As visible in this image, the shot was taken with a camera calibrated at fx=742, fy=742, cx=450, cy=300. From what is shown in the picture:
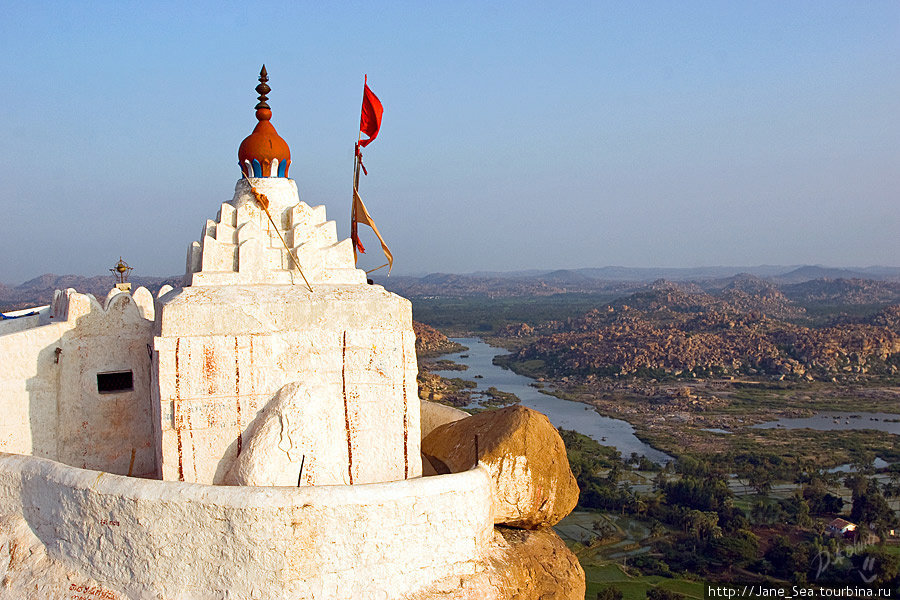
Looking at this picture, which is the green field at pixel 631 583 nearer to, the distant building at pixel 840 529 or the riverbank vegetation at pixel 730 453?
the riverbank vegetation at pixel 730 453

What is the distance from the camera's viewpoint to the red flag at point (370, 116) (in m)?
10.6

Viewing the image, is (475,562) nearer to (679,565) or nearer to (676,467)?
(679,565)

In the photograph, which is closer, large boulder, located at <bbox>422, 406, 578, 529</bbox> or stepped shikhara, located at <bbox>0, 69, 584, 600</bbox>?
stepped shikhara, located at <bbox>0, 69, 584, 600</bbox>

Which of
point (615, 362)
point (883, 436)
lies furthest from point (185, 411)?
point (615, 362)

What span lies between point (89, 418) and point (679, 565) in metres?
23.5

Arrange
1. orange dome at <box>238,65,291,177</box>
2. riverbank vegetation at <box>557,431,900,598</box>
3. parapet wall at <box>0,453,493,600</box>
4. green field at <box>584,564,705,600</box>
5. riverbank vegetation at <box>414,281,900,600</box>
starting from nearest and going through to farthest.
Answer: parapet wall at <box>0,453,493,600</box> → orange dome at <box>238,65,291,177</box> → green field at <box>584,564,705,600</box> → riverbank vegetation at <box>557,431,900,598</box> → riverbank vegetation at <box>414,281,900,600</box>

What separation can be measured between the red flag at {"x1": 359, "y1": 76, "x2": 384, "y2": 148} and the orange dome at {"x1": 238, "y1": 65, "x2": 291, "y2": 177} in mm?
1139

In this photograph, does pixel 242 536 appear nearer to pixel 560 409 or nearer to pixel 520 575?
pixel 520 575

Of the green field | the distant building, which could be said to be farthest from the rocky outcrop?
the green field

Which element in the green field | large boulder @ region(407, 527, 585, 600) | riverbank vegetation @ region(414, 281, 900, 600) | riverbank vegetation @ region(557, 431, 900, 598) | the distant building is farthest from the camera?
the distant building

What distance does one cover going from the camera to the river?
1702 inches

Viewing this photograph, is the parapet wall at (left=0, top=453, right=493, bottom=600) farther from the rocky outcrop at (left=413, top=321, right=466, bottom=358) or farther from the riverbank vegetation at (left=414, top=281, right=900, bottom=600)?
the rocky outcrop at (left=413, top=321, right=466, bottom=358)

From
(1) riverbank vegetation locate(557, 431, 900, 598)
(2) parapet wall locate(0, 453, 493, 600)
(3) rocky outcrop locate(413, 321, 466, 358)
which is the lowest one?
(1) riverbank vegetation locate(557, 431, 900, 598)

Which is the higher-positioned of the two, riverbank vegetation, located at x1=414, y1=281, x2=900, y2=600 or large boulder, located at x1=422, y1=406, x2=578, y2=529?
large boulder, located at x1=422, y1=406, x2=578, y2=529
